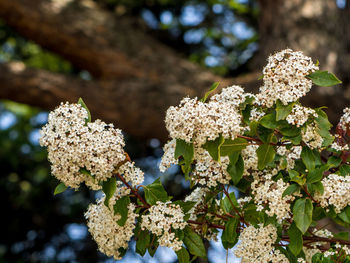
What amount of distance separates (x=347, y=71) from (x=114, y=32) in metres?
2.45

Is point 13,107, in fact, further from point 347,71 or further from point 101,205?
point 101,205

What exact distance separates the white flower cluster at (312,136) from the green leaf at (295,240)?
0.26 m

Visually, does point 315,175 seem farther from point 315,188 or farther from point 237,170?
point 237,170

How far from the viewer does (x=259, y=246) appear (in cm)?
143

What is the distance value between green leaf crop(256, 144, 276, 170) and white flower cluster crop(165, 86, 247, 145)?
14 centimetres

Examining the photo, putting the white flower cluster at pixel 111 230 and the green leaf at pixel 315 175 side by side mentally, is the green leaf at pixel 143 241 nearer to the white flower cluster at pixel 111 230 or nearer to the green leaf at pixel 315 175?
the white flower cluster at pixel 111 230

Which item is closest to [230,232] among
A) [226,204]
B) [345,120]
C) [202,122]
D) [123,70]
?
[226,204]

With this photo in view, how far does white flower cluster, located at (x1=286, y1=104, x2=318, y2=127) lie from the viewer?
4.53 ft

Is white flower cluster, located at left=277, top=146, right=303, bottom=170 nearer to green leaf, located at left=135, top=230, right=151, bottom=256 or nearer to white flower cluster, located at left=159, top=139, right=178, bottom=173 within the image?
white flower cluster, located at left=159, top=139, right=178, bottom=173

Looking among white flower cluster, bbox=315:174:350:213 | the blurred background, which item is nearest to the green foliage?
white flower cluster, bbox=315:174:350:213

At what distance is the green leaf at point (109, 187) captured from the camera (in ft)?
4.71

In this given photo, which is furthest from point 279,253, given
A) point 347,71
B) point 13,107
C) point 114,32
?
point 13,107

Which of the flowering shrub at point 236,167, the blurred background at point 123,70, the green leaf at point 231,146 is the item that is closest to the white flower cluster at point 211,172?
the flowering shrub at point 236,167

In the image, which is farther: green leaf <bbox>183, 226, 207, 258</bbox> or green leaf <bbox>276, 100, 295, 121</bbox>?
green leaf <bbox>183, 226, 207, 258</bbox>
